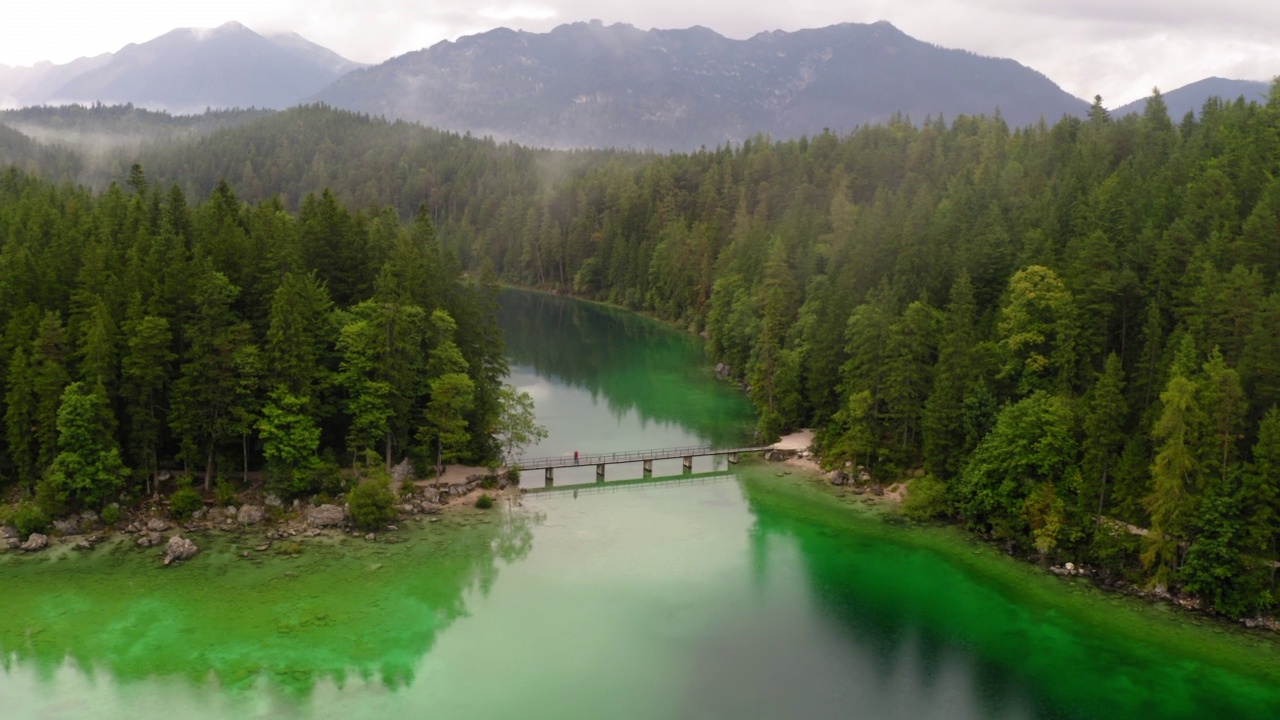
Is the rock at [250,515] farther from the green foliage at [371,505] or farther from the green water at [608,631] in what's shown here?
the green foliage at [371,505]

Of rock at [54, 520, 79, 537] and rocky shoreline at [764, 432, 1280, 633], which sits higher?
rocky shoreline at [764, 432, 1280, 633]

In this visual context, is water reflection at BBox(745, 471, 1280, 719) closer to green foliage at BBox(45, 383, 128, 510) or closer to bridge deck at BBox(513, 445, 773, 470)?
bridge deck at BBox(513, 445, 773, 470)

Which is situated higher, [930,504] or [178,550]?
[930,504]

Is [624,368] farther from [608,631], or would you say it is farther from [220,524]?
[608,631]

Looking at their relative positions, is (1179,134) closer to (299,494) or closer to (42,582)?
(299,494)

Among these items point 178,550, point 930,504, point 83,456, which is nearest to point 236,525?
point 178,550

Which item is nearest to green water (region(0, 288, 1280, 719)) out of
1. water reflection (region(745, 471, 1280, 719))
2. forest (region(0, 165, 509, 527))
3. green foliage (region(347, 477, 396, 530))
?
water reflection (region(745, 471, 1280, 719))
